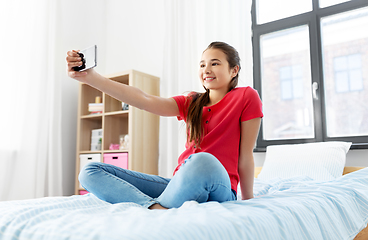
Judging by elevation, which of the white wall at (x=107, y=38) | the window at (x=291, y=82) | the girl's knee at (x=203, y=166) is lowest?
the girl's knee at (x=203, y=166)

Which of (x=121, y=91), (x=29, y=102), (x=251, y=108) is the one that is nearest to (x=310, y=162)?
(x=251, y=108)

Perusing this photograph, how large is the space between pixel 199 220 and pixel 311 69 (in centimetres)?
222

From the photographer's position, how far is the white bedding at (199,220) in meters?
0.62

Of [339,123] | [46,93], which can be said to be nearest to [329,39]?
[339,123]

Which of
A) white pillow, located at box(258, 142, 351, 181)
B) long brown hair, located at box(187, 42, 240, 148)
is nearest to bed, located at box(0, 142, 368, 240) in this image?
long brown hair, located at box(187, 42, 240, 148)

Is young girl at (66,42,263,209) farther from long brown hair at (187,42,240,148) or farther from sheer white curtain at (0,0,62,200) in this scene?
sheer white curtain at (0,0,62,200)

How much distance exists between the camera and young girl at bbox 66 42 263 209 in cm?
93

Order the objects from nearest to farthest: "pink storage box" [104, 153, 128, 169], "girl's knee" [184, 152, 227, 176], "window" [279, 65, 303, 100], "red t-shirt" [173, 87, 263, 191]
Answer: "girl's knee" [184, 152, 227, 176]
"red t-shirt" [173, 87, 263, 191]
"window" [279, 65, 303, 100]
"pink storage box" [104, 153, 128, 169]

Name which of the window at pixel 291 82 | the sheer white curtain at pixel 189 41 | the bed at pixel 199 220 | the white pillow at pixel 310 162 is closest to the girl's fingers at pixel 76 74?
the bed at pixel 199 220

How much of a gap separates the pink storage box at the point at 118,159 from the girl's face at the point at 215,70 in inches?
64.5

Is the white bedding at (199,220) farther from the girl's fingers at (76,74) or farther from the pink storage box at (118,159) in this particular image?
the pink storage box at (118,159)

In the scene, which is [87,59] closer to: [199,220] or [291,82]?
[199,220]

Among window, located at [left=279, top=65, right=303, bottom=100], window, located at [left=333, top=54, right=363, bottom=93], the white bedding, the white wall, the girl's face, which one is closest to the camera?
the white bedding

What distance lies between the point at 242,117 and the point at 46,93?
7.66 ft
